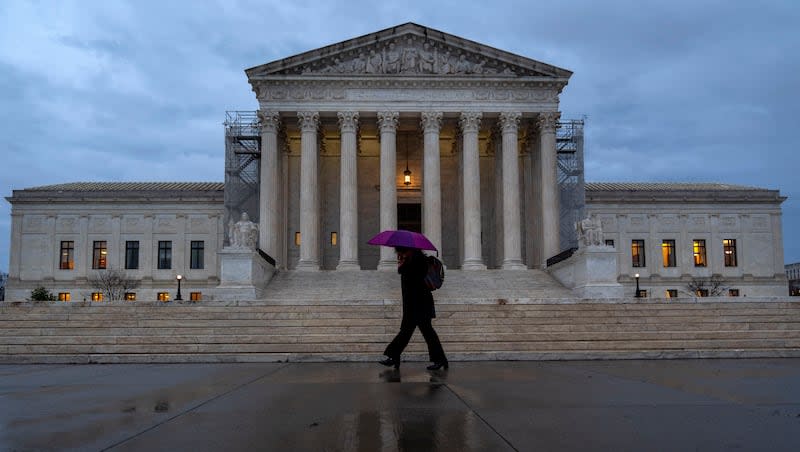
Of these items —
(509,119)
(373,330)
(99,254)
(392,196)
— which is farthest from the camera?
(99,254)

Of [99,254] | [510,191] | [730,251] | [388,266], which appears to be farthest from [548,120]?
[99,254]

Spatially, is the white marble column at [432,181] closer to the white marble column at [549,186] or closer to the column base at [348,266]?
the column base at [348,266]

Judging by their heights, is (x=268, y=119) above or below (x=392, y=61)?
below

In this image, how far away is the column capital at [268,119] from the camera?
131ft

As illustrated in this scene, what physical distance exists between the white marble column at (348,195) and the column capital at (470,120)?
6309 millimetres

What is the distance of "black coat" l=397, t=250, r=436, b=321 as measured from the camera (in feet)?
43.0

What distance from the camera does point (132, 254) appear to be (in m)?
53.3

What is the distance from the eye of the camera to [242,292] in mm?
31391

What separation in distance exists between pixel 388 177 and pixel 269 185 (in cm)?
685

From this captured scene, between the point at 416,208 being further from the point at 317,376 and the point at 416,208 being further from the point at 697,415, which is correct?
the point at 697,415

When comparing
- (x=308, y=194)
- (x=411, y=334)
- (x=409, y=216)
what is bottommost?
(x=411, y=334)

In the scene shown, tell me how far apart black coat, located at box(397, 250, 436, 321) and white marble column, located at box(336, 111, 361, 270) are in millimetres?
25985

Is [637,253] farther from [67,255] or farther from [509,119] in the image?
[67,255]

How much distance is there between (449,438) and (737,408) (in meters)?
3.85
